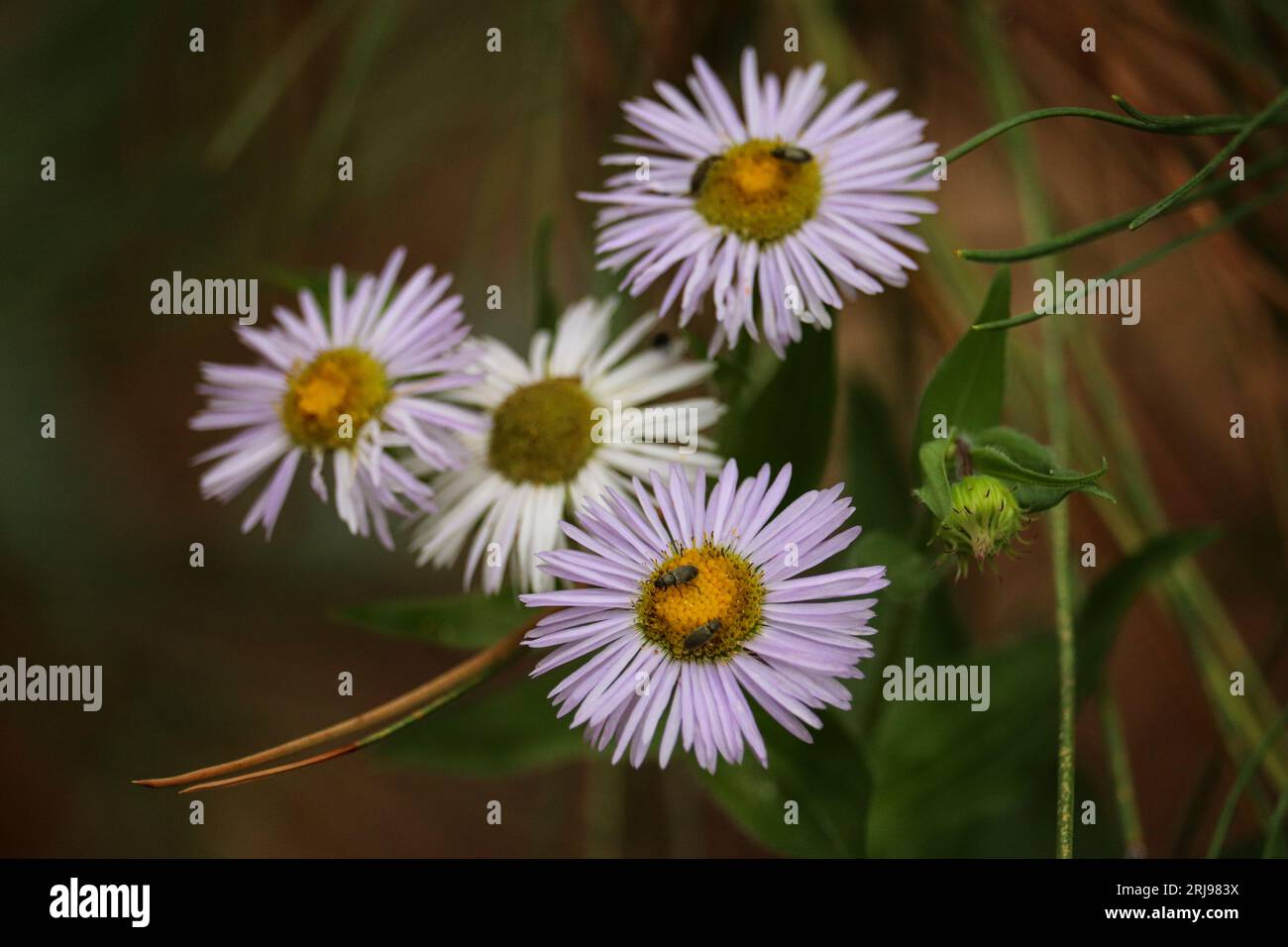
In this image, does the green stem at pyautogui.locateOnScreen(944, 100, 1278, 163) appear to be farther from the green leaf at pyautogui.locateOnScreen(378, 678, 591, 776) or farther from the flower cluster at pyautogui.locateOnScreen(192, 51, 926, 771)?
the green leaf at pyautogui.locateOnScreen(378, 678, 591, 776)

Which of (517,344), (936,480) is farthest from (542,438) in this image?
(517,344)

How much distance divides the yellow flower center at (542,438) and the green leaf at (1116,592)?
0.36m

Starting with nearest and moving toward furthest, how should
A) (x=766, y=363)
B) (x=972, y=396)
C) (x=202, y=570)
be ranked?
(x=972, y=396)
(x=766, y=363)
(x=202, y=570)

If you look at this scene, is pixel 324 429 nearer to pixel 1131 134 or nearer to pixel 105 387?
pixel 1131 134

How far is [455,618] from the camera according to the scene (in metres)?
0.69

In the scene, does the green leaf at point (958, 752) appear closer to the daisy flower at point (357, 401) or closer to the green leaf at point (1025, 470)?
the green leaf at point (1025, 470)

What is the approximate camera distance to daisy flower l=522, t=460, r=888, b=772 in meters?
0.46

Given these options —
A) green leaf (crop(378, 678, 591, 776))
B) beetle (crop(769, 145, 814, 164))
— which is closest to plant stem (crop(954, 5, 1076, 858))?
beetle (crop(769, 145, 814, 164))

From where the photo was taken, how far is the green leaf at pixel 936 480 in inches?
18.3

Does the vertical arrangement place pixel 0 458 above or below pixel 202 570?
above

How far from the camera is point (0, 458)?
4.30 ft

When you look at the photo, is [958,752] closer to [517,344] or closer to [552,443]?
[552,443]
